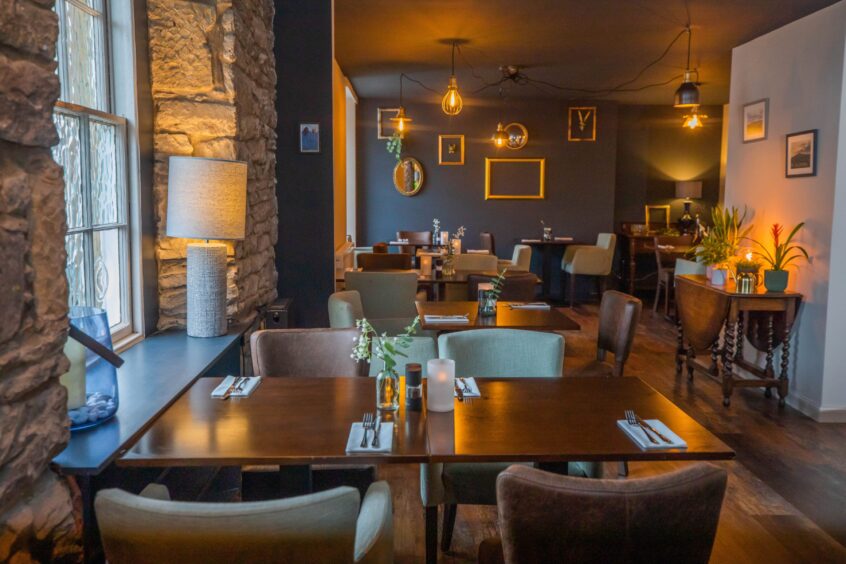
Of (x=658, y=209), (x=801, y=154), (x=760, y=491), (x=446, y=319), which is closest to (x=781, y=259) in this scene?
(x=801, y=154)

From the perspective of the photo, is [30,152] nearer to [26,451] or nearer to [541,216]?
[26,451]

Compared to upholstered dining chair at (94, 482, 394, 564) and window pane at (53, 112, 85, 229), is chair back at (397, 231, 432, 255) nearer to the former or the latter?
window pane at (53, 112, 85, 229)

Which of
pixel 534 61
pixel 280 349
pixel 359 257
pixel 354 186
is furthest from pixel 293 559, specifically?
pixel 354 186

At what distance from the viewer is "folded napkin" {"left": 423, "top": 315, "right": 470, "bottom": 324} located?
12.0 ft

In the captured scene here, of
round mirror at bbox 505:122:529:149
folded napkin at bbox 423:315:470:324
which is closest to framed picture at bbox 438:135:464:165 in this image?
round mirror at bbox 505:122:529:149

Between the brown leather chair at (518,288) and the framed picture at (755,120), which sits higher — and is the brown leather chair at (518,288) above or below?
below

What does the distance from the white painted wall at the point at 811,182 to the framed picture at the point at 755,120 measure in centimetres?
5

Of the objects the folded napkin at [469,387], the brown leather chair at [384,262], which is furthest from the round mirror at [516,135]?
the folded napkin at [469,387]

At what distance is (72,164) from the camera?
2449mm

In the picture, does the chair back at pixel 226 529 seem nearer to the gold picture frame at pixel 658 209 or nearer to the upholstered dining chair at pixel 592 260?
the upholstered dining chair at pixel 592 260

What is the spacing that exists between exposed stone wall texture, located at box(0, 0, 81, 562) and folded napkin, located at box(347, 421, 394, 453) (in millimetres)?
707

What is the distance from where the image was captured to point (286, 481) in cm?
219

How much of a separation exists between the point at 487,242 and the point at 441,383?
22.9 ft

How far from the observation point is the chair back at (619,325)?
143 inches
